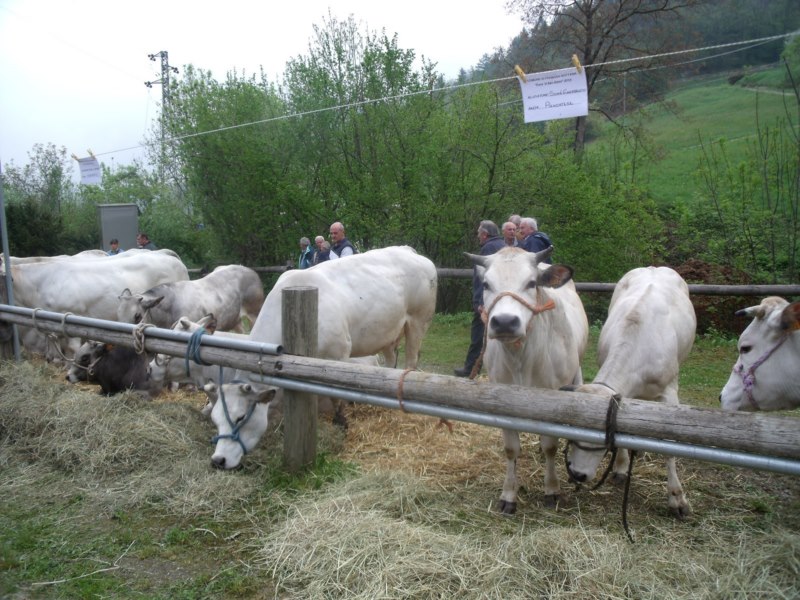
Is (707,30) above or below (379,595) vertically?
above

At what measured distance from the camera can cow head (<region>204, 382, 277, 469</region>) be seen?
4684 millimetres

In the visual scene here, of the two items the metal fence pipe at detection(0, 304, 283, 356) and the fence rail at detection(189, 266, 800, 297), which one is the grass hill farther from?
the metal fence pipe at detection(0, 304, 283, 356)

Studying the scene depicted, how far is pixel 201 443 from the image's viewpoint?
16.9ft

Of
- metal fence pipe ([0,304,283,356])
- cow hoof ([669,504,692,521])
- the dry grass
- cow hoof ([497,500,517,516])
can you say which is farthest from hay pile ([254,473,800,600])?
metal fence pipe ([0,304,283,356])

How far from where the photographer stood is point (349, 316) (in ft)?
19.7

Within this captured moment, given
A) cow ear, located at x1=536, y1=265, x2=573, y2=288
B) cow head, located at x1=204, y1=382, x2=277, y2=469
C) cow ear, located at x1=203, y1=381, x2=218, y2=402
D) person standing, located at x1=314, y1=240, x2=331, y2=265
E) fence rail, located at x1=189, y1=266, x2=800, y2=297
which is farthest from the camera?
person standing, located at x1=314, y1=240, x2=331, y2=265

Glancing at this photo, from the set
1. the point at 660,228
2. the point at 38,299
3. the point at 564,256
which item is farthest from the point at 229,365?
the point at 660,228

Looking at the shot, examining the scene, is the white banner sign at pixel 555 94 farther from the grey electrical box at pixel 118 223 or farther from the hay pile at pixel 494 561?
the grey electrical box at pixel 118 223

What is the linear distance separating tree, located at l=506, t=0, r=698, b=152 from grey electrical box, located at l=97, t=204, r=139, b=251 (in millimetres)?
11485

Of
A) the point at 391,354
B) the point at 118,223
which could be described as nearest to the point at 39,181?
the point at 118,223

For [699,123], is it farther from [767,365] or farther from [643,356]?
[643,356]

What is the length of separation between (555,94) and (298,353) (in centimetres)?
531

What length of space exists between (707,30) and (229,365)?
44.2 meters

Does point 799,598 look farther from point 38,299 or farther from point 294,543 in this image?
point 38,299
